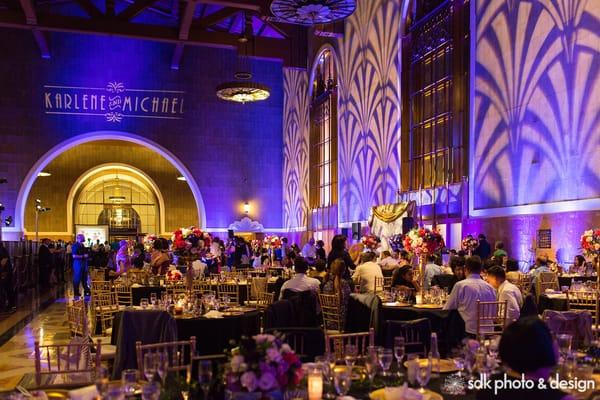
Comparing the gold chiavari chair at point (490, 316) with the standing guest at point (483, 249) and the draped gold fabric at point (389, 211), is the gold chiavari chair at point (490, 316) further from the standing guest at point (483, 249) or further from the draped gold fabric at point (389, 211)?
the draped gold fabric at point (389, 211)

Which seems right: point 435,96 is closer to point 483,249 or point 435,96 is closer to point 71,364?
point 483,249

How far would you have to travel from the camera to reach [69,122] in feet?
70.2

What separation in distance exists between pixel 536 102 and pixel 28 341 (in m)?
8.69

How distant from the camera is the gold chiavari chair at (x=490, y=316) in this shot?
17.4 feet

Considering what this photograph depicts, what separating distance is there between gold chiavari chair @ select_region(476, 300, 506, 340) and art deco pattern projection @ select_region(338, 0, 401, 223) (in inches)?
353

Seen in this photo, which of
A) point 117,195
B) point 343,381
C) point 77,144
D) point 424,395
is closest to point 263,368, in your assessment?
point 343,381

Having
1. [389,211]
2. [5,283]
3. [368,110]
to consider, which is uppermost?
[368,110]

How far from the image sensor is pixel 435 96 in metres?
13.1

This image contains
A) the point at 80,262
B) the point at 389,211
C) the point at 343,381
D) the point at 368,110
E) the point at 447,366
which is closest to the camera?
the point at 343,381

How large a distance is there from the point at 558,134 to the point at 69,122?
17295 mm

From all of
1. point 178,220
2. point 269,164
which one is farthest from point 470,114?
point 178,220

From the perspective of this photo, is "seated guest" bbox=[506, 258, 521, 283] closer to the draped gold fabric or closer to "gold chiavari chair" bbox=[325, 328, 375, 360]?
"gold chiavari chair" bbox=[325, 328, 375, 360]

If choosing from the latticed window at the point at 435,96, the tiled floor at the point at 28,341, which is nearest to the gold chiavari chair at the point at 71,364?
the tiled floor at the point at 28,341

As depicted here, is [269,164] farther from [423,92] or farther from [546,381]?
[546,381]
